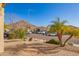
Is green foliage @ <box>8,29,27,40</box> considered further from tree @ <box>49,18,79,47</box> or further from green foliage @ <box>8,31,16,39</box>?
tree @ <box>49,18,79,47</box>

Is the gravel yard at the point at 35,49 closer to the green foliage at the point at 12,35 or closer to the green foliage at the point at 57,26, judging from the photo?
the green foliage at the point at 12,35

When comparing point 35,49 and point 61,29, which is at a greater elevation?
point 61,29

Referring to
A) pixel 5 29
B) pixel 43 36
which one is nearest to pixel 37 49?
pixel 43 36

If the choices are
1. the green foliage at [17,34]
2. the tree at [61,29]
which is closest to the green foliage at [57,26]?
the tree at [61,29]

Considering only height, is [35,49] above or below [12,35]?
below

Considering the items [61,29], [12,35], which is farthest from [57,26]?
[12,35]

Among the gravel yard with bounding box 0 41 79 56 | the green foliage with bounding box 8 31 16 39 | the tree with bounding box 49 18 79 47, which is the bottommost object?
the gravel yard with bounding box 0 41 79 56

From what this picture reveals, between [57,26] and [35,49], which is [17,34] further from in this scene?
[57,26]

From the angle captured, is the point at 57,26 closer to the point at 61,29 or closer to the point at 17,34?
the point at 61,29

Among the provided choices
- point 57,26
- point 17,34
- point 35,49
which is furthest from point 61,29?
point 17,34

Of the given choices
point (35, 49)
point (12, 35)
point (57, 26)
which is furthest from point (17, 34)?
point (57, 26)

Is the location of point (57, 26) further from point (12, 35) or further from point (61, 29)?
point (12, 35)

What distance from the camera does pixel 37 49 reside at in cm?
367

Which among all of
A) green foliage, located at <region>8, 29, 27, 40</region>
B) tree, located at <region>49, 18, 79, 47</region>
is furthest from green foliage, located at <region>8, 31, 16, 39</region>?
tree, located at <region>49, 18, 79, 47</region>
